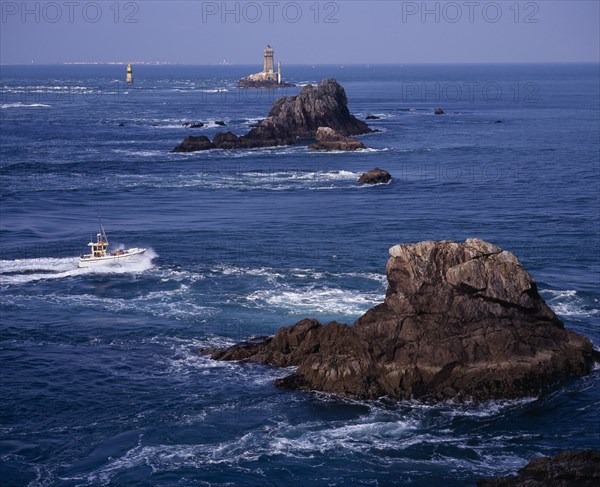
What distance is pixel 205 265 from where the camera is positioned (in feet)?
224

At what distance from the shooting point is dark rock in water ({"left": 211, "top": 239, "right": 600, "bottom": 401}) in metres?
45.3

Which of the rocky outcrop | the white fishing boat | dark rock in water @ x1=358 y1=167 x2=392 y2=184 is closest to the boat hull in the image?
the white fishing boat

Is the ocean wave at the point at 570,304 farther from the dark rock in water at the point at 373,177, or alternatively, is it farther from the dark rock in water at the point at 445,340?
the dark rock in water at the point at 373,177

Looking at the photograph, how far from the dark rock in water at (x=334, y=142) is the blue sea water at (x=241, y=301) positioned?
5886 millimetres

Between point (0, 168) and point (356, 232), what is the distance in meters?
55.0

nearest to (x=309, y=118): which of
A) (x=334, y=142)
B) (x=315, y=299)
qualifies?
(x=334, y=142)

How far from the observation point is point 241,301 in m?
59.8

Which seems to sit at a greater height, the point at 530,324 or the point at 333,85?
the point at 333,85

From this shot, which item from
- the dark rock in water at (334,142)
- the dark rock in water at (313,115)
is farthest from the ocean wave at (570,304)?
the dark rock in water at (313,115)

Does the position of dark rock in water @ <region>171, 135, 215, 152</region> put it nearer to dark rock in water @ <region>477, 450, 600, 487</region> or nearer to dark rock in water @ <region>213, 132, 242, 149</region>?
dark rock in water @ <region>213, 132, 242, 149</region>

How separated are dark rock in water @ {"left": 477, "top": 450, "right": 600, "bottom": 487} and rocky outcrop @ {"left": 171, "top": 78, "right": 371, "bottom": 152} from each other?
110168 millimetres

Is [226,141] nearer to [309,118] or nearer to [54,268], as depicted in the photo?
[309,118]

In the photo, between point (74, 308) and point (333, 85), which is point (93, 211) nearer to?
point (74, 308)

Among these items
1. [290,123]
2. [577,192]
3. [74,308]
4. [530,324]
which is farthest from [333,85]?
[530,324]
